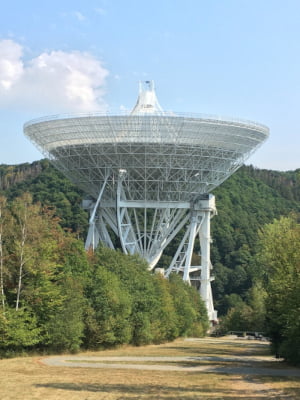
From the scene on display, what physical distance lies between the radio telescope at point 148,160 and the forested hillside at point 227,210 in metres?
46.4

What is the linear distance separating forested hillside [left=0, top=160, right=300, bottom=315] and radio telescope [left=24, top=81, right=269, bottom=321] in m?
46.4

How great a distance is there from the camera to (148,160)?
58.5 meters

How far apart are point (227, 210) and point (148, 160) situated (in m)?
85.9

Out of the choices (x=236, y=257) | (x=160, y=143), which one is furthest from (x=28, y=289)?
(x=236, y=257)

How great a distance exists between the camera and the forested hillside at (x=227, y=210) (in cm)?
12562

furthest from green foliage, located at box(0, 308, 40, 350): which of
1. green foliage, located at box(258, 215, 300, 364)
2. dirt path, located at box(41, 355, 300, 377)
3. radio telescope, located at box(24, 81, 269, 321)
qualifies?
radio telescope, located at box(24, 81, 269, 321)

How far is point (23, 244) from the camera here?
35.1 metres

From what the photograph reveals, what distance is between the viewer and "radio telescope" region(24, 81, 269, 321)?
55250 mm

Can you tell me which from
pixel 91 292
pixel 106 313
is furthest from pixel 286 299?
pixel 91 292

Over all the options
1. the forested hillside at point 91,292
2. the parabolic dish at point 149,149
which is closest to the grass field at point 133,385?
the forested hillside at point 91,292

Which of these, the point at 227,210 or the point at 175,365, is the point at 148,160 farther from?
the point at 227,210

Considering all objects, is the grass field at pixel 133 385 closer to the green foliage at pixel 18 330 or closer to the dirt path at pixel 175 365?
the dirt path at pixel 175 365

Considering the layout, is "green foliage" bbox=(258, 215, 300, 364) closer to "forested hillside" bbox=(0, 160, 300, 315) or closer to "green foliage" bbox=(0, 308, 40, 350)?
"green foliage" bbox=(0, 308, 40, 350)

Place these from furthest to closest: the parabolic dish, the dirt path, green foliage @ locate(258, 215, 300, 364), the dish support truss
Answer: the dish support truss → the parabolic dish → green foliage @ locate(258, 215, 300, 364) → the dirt path
